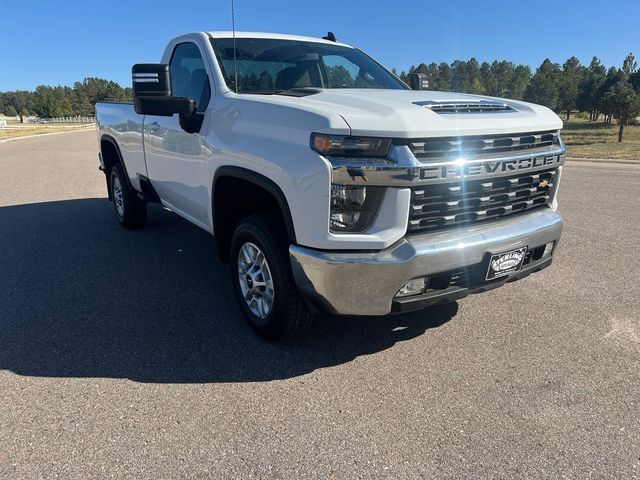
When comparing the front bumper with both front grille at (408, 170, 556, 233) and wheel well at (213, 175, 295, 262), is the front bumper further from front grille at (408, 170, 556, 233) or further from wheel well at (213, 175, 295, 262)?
wheel well at (213, 175, 295, 262)

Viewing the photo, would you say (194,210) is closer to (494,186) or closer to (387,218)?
(387,218)

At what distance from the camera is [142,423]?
258 centimetres

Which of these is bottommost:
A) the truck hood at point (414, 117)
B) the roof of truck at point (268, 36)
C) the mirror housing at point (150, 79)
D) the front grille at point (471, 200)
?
the front grille at point (471, 200)

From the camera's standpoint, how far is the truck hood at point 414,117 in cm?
257

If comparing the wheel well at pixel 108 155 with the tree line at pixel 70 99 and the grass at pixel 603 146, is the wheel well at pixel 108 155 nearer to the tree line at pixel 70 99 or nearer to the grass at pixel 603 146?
the grass at pixel 603 146

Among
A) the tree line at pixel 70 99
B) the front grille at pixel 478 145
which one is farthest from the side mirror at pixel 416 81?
the tree line at pixel 70 99

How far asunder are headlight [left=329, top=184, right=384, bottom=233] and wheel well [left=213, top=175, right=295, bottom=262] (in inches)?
26.8

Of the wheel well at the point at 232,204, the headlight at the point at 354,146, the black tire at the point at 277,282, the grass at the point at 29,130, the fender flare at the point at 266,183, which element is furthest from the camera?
the grass at the point at 29,130

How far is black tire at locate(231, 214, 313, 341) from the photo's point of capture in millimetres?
3020

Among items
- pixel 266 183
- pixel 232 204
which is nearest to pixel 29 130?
pixel 232 204

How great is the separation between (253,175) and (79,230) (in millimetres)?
4331

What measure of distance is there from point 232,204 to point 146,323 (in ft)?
3.49

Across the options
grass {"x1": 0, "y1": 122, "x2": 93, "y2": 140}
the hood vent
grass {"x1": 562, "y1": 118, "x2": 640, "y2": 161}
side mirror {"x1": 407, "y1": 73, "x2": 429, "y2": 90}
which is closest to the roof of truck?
side mirror {"x1": 407, "y1": 73, "x2": 429, "y2": 90}

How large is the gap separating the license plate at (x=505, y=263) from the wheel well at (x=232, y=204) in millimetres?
1324
